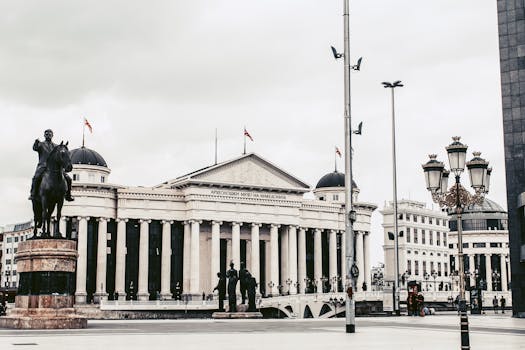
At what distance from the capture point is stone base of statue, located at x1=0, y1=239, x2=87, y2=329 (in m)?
29.7

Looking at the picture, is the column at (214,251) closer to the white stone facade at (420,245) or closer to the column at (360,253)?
the column at (360,253)

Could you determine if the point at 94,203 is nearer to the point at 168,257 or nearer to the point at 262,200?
the point at 168,257

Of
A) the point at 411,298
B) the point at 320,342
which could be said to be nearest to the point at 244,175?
the point at 411,298

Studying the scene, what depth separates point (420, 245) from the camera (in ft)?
558

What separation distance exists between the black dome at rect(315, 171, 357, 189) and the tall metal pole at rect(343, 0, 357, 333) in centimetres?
10836

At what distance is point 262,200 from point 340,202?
18471mm

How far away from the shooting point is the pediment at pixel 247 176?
371 feet

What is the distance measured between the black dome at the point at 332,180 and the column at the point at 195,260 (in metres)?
35.2

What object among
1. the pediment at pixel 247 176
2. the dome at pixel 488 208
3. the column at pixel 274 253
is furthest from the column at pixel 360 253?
the dome at pixel 488 208

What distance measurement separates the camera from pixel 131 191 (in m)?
110

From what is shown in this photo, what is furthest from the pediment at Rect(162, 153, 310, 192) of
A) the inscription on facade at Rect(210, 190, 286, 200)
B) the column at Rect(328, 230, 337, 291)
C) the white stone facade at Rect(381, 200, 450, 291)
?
the white stone facade at Rect(381, 200, 450, 291)

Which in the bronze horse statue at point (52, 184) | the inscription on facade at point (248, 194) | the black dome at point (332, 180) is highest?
the black dome at point (332, 180)

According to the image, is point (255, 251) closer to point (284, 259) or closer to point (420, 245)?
point (284, 259)

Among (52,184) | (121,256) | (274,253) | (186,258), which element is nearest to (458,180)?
(52,184)
